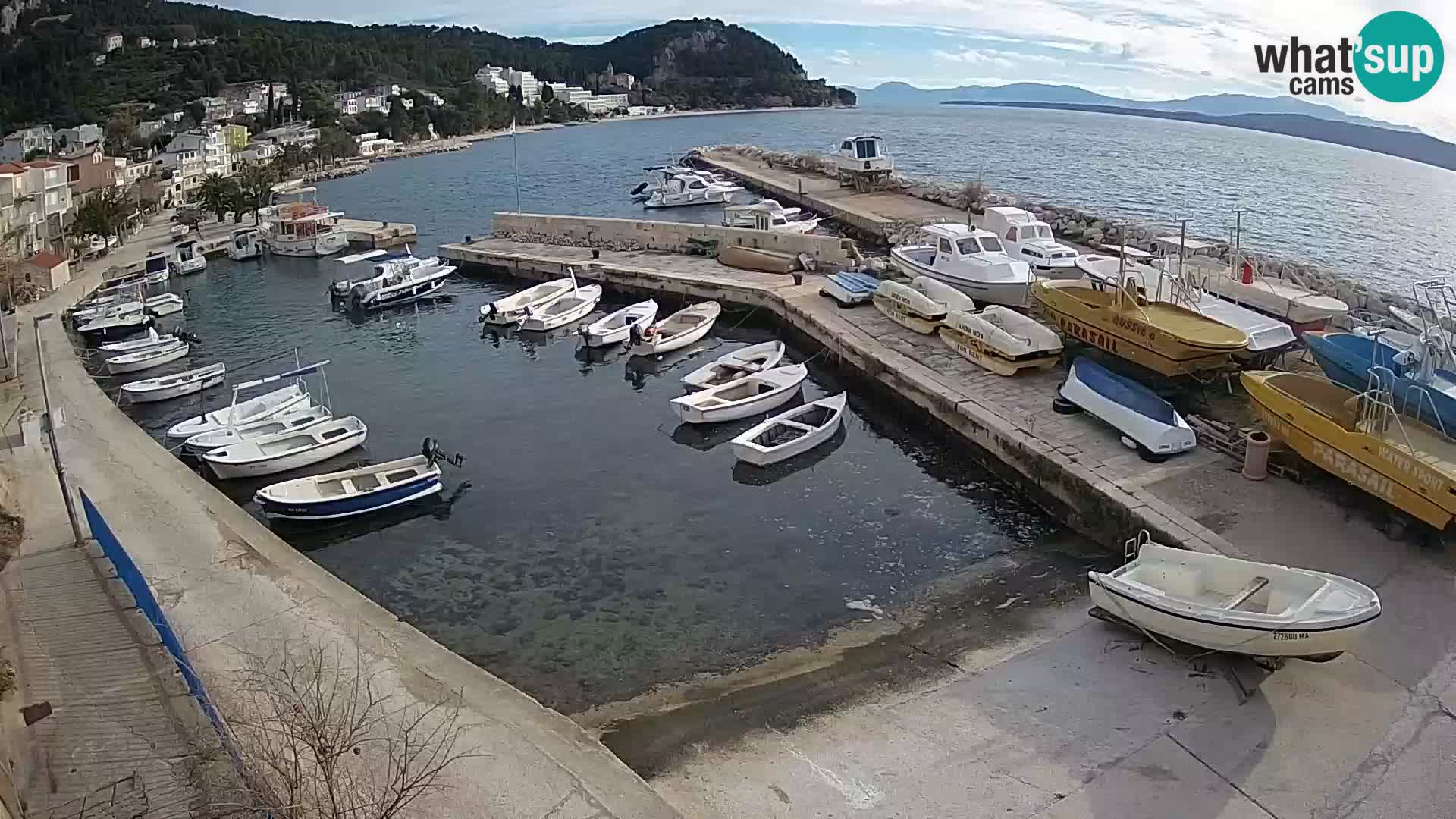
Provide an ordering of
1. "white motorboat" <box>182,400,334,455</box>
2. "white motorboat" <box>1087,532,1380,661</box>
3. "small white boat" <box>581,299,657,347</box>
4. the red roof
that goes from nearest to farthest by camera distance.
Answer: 1. "white motorboat" <box>1087,532,1380,661</box>
2. "white motorboat" <box>182,400,334,455</box>
3. "small white boat" <box>581,299,657,347</box>
4. the red roof

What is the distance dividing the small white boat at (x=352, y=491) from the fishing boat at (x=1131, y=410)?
11295mm

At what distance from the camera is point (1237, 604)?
33.1ft

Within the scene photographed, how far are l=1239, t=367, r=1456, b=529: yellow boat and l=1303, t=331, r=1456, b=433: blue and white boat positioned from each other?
242 mm

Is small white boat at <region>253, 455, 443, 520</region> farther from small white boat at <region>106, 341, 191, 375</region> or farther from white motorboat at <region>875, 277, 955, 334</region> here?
white motorboat at <region>875, 277, 955, 334</region>

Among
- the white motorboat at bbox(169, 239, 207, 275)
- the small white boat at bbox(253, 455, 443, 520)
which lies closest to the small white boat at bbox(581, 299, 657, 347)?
the small white boat at bbox(253, 455, 443, 520)

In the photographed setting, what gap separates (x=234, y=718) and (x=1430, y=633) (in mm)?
12215

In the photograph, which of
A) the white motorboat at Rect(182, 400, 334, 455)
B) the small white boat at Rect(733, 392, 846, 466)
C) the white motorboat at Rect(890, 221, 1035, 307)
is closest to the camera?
the small white boat at Rect(733, 392, 846, 466)

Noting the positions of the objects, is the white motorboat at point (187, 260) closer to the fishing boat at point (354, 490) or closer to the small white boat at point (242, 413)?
Result: the small white boat at point (242, 413)

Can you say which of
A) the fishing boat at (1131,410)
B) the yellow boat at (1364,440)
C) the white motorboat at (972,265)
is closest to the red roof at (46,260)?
the white motorboat at (972,265)

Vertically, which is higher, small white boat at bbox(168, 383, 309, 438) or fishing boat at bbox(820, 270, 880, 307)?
fishing boat at bbox(820, 270, 880, 307)

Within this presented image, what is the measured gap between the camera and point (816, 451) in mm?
18297

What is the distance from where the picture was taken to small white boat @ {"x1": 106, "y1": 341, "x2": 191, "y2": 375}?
965 inches

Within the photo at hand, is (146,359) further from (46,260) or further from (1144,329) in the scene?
(1144,329)

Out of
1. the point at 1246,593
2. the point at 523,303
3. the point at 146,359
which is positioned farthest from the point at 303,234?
the point at 1246,593
